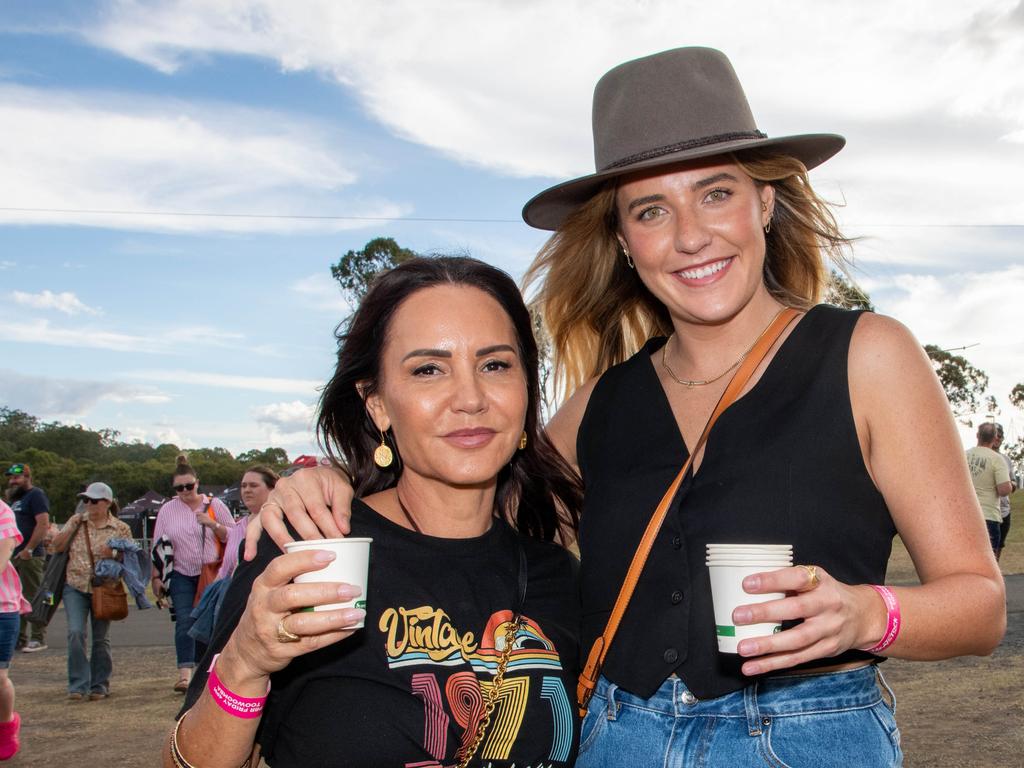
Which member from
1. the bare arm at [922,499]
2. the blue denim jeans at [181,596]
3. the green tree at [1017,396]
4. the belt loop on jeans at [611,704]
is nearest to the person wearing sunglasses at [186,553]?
the blue denim jeans at [181,596]

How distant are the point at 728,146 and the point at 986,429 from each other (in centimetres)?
1253

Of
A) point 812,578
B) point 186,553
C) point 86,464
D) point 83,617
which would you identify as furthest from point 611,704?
point 86,464

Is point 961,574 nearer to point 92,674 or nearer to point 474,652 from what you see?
point 474,652

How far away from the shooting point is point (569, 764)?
8.71ft

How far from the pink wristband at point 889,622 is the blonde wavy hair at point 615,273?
114 cm

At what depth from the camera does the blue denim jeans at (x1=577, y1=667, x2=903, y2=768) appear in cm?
230

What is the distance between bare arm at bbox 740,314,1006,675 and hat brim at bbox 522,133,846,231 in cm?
67

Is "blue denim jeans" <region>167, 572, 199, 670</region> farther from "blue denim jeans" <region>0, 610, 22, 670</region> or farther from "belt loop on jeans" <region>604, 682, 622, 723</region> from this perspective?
"belt loop on jeans" <region>604, 682, 622, 723</region>

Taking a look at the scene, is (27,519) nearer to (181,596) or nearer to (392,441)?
(181,596)

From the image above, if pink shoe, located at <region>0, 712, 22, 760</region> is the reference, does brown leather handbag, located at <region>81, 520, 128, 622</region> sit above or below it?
above

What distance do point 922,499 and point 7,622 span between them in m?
7.29

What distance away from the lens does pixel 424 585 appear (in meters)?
2.73

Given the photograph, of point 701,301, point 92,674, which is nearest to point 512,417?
point 701,301

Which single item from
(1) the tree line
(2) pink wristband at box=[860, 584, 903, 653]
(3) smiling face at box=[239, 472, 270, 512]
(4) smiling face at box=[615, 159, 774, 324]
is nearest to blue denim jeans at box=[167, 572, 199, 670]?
(3) smiling face at box=[239, 472, 270, 512]
